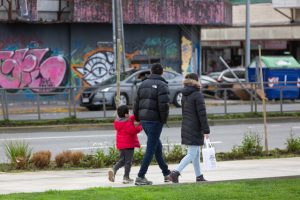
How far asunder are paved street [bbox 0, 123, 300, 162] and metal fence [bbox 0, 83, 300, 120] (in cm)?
152

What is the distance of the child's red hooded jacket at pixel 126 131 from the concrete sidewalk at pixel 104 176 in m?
0.65

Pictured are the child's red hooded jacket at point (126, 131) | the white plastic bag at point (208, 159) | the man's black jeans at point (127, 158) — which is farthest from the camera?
the man's black jeans at point (127, 158)

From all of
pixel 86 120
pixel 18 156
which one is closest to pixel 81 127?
pixel 86 120

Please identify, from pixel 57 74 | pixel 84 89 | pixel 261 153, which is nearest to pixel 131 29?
pixel 57 74

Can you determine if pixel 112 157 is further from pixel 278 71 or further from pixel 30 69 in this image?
pixel 278 71

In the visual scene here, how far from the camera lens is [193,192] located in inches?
449

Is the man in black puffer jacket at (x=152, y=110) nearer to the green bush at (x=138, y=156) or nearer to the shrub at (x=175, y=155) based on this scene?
the green bush at (x=138, y=156)

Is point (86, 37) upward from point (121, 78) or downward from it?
upward

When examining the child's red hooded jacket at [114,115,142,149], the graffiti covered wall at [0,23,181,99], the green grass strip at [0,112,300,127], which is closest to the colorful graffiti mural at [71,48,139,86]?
the graffiti covered wall at [0,23,181,99]

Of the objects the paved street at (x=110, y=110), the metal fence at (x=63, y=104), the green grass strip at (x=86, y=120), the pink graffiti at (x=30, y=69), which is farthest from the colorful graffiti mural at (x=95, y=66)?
the green grass strip at (x=86, y=120)

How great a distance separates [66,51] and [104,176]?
76.8 feet

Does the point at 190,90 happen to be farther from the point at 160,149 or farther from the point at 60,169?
the point at 60,169

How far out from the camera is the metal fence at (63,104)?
27281mm

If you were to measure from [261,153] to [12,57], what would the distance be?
66.0 feet
